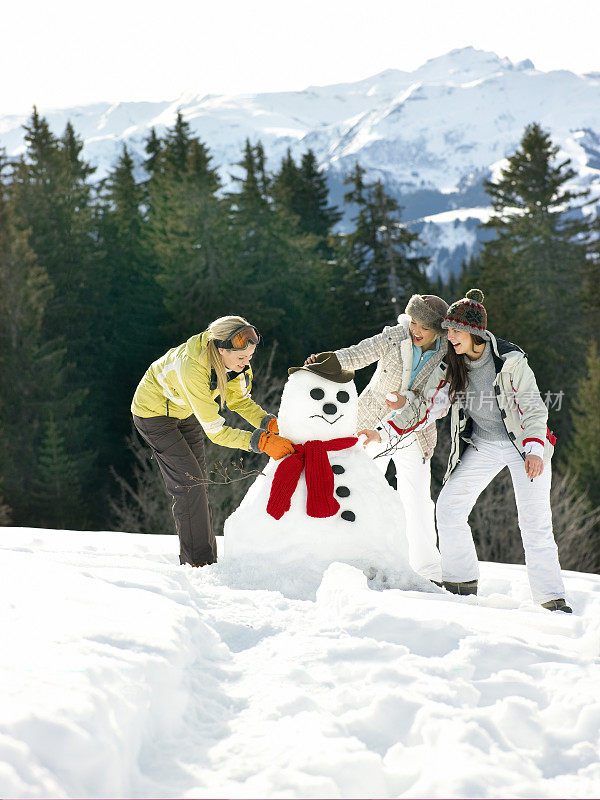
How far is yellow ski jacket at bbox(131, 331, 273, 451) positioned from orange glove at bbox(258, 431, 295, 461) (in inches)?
2.5

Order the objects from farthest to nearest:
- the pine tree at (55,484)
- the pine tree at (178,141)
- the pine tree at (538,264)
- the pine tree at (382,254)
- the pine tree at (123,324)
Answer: the pine tree at (178,141) → the pine tree at (538,264) → the pine tree at (123,324) → the pine tree at (382,254) → the pine tree at (55,484)

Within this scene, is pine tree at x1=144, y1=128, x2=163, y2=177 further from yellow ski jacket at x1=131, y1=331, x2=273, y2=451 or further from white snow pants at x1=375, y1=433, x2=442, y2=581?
white snow pants at x1=375, y1=433, x2=442, y2=581

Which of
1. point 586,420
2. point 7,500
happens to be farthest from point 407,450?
point 586,420

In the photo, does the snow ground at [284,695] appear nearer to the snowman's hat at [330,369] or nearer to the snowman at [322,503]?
the snowman at [322,503]

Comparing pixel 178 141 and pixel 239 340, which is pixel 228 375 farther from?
pixel 178 141

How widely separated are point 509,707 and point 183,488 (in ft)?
8.75

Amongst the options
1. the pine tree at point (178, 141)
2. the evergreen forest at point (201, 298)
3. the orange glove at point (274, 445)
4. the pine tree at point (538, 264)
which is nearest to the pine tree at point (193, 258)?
the evergreen forest at point (201, 298)

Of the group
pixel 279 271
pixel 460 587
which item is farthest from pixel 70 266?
pixel 460 587

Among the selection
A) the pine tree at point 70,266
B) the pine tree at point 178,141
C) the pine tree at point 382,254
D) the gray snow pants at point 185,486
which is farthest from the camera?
the pine tree at point 178,141

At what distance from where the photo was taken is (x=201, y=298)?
75.6ft

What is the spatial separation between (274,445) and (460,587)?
1.37m

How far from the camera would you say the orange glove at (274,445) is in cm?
412

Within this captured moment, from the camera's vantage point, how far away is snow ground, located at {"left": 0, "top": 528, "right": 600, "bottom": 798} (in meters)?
1.89

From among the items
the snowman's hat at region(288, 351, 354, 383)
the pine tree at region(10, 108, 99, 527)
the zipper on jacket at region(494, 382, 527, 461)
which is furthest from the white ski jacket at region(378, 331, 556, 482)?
the pine tree at region(10, 108, 99, 527)
